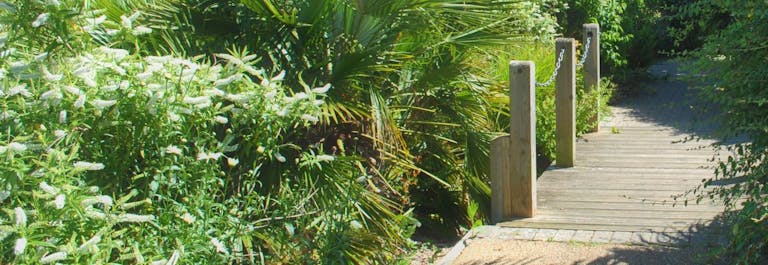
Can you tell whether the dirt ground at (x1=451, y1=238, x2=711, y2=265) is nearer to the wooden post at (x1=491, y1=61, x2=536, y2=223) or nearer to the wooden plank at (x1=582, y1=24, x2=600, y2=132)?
the wooden post at (x1=491, y1=61, x2=536, y2=223)

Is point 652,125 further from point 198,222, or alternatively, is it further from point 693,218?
point 198,222

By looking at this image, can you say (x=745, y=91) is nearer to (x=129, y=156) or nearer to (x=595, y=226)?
(x=595, y=226)

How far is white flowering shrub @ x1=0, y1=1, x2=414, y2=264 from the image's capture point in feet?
10.4

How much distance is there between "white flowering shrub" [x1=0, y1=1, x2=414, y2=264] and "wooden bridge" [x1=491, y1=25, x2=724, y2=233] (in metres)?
2.25

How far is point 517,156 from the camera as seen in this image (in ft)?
21.3

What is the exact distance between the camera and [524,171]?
6.50 metres

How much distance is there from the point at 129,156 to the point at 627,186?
483 cm

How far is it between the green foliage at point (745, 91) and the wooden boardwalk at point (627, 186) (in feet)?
1.44

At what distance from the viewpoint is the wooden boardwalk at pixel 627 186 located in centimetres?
630

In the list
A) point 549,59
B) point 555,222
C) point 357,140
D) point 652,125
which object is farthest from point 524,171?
point 652,125

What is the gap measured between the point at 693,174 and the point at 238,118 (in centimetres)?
514

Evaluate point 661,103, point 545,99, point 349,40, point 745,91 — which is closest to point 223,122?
point 349,40

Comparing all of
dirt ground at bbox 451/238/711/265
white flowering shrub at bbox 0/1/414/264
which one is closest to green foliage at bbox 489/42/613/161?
dirt ground at bbox 451/238/711/265

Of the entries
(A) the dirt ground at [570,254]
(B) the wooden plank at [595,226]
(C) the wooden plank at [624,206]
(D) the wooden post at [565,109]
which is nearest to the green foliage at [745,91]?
(A) the dirt ground at [570,254]
